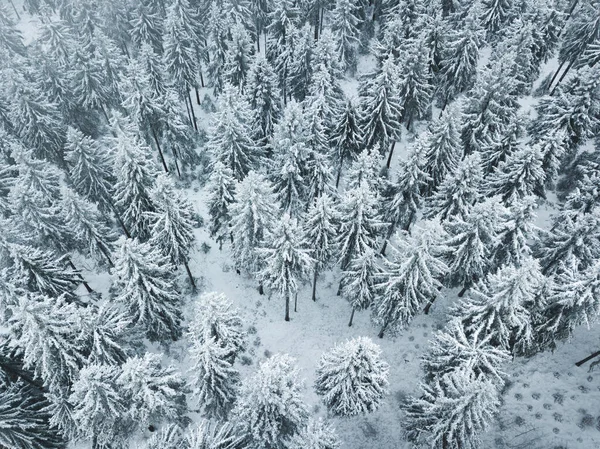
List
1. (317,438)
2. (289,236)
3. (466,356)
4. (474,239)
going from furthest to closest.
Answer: (474,239)
(289,236)
(466,356)
(317,438)

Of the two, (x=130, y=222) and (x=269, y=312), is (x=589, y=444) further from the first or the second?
(x=130, y=222)

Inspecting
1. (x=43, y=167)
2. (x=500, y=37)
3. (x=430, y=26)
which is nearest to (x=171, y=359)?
(x=43, y=167)

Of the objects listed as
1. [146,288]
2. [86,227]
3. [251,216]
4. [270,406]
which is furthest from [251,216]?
[86,227]

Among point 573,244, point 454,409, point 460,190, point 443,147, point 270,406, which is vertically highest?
point 443,147

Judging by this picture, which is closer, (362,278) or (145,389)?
(145,389)

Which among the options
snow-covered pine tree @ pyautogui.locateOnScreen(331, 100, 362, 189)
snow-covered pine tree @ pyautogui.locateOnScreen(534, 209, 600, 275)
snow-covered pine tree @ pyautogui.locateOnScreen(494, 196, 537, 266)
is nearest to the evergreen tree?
snow-covered pine tree @ pyautogui.locateOnScreen(494, 196, 537, 266)

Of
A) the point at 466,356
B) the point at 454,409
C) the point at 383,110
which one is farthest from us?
the point at 383,110

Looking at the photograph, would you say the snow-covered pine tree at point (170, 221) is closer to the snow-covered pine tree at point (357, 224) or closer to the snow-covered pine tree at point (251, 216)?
the snow-covered pine tree at point (251, 216)

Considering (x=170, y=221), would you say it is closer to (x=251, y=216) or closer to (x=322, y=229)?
(x=251, y=216)
